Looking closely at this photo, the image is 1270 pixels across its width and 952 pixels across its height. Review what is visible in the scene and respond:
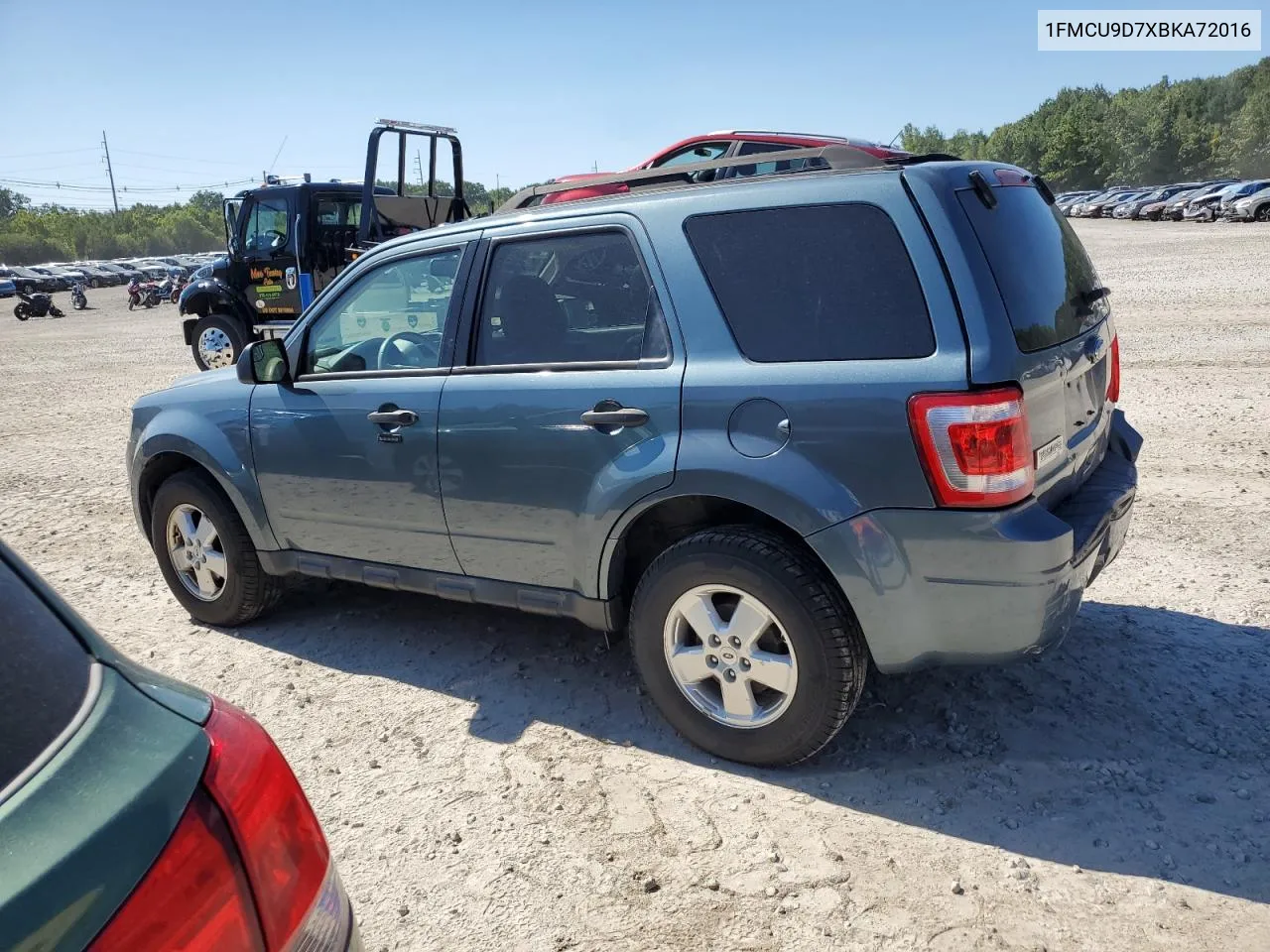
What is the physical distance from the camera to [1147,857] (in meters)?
2.71

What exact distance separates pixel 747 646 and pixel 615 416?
35.5 inches

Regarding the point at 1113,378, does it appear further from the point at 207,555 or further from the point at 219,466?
the point at 207,555

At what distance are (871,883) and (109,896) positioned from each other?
2.18 meters

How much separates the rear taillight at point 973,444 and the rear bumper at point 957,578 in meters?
0.06

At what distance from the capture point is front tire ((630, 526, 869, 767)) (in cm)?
299

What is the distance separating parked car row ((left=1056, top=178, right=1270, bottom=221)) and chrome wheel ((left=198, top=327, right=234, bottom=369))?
25993mm

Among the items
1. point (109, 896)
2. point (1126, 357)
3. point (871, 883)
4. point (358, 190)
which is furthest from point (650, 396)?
point (358, 190)

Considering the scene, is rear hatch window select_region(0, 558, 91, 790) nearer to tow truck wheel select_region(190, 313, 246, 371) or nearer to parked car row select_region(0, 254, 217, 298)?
tow truck wheel select_region(190, 313, 246, 371)

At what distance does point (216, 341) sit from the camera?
46.1 feet

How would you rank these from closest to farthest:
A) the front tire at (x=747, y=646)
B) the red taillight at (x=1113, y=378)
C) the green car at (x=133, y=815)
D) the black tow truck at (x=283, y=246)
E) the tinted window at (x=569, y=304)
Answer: the green car at (x=133, y=815), the front tire at (x=747, y=646), the tinted window at (x=569, y=304), the red taillight at (x=1113, y=378), the black tow truck at (x=283, y=246)

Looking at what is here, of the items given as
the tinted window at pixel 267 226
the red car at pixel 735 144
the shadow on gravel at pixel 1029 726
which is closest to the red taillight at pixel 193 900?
the shadow on gravel at pixel 1029 726

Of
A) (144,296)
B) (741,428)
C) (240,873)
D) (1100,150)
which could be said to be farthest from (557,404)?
(1100,150)

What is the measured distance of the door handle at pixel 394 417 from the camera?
3773 millimetres

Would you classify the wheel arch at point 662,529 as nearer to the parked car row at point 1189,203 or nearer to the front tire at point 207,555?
the front tire at point 207,555
